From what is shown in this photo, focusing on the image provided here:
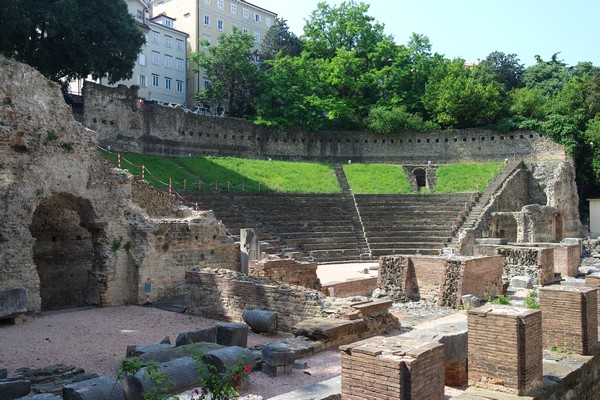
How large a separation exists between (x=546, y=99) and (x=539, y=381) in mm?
42563

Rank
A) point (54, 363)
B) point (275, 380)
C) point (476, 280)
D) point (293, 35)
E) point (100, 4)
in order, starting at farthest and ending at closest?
point (293, 35) < point (100, 4) < point (476, 280) < point (54, 363) < point (275, 380)

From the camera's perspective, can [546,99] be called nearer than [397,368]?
No

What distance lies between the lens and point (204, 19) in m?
50.7

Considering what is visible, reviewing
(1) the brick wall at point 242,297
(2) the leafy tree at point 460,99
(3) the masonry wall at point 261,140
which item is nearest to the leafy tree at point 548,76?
(2) the leafy tree at point 460,99

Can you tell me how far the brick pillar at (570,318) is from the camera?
8164 millimetres

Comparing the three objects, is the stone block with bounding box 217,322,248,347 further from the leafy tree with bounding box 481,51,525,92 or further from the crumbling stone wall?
the leafy tree with bounding box 481,51,525,92

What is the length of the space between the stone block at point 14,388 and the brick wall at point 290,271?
9.48 meters

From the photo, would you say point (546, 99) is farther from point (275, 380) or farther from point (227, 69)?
point (275, 380)

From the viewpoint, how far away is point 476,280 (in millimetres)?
16609

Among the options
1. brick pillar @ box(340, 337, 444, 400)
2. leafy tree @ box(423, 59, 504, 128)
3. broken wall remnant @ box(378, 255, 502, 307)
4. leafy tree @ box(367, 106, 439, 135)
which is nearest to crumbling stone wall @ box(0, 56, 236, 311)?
broken wall remnant @ box(378, 255, 502, 307)

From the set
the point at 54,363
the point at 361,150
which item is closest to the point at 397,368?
the point at 54,363

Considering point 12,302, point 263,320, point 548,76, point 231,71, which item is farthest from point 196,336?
point 548,76

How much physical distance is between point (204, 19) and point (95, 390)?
4826cm

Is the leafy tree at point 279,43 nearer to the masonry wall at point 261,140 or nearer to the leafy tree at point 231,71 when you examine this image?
the leafy tree at point 231,71
